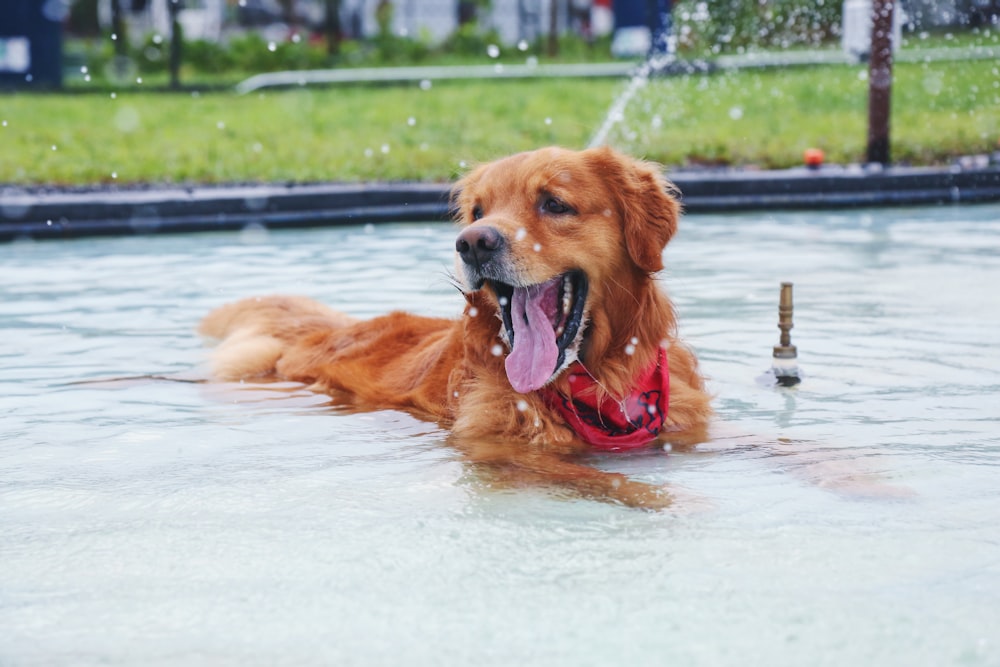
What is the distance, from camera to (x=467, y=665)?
2998 mm

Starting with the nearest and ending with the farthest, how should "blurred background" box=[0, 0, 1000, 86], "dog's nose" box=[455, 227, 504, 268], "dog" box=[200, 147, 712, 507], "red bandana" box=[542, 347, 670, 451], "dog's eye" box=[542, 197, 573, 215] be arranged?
"dog's nose" box=[455, 227, 504, 268], "dog" box=[200, 147, 712, 507], "dog's eye" box=[542, 197, 573, 215], "red bandana" box=[542, 347, 670, 451], "blurred background" box=[0, 0, 1000, 86]

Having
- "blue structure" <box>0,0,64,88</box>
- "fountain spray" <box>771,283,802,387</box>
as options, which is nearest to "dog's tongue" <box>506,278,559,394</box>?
"fountain spray" <box>771,283,802,387</box>

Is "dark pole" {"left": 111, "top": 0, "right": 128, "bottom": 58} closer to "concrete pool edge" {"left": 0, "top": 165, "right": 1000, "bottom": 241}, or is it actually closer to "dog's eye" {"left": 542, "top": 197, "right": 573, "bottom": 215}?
"concrete pool edge" {"left": 0, "top": 165, "right": 1000, "bottom": 241}

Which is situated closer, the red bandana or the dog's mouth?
the dog's mouth

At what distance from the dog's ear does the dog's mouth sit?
0.25 m

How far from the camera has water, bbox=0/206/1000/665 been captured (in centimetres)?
315

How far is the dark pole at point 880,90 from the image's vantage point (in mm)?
12617

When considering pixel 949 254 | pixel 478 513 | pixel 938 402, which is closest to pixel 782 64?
pixel 949 254

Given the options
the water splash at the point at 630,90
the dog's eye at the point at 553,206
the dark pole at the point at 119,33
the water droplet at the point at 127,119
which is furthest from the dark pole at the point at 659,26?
the dog's eye at the point at 553,206

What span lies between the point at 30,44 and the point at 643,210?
21994mm

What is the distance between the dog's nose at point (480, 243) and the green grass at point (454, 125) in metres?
8.00

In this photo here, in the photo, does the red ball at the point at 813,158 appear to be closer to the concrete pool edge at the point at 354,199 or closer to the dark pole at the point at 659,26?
the concrete pool edge at the point at 354,199

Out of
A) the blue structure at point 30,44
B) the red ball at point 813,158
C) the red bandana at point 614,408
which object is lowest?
the red bandana at point 614,408

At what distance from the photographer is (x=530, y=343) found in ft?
15.3
